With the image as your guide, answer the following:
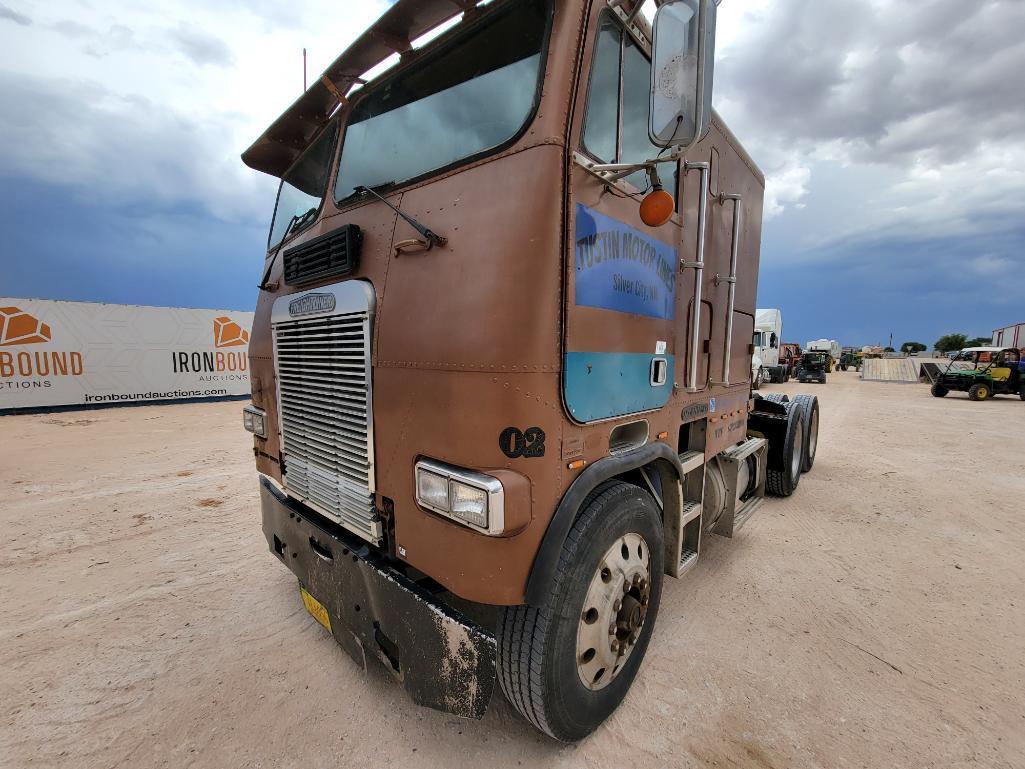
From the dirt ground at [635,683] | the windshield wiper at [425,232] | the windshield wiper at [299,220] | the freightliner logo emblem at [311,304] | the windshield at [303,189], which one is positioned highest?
the windshield at [303,189]

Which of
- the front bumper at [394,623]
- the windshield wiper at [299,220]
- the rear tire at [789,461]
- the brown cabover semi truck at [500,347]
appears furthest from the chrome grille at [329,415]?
the rear tire at [789,461]

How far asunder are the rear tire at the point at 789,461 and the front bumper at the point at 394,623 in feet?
15.8

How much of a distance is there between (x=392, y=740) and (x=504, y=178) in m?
2.47

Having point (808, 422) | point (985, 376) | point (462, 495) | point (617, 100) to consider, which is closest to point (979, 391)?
point (985, 376)

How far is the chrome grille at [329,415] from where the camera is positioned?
2.05 metres

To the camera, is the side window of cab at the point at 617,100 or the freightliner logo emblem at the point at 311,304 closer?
the side window of cab at the point at 617,100

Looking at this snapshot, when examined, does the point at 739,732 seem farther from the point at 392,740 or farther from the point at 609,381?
the point at 609,381

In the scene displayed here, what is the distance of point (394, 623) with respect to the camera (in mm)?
1915

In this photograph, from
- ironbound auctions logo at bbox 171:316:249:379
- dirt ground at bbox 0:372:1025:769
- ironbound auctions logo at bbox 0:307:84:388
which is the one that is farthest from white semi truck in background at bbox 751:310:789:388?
ironbound auctions logo at bbox 0:307:84:388

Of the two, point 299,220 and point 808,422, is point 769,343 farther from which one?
point 299,220

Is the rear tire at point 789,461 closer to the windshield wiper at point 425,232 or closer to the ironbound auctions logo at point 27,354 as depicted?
the windshield wiper at point 425,232

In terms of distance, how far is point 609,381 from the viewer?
6.29 ft

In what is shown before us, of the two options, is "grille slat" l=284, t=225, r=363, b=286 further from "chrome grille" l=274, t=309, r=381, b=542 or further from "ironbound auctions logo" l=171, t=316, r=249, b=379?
"ironbound auctions logo" l=171, t=316, r=249, b=379

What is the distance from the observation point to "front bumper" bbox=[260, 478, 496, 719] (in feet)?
5.62
